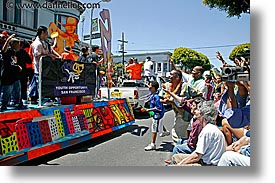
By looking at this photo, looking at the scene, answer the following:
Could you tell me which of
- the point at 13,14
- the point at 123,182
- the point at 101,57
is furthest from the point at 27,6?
the point at 123,182

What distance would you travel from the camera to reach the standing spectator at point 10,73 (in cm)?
359

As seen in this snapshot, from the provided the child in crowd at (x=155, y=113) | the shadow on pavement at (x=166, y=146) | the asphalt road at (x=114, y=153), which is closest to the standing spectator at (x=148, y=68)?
the asphalt road at (x=114, y=153)

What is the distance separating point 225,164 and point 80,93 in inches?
105

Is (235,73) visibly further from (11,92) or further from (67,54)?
(67,54)

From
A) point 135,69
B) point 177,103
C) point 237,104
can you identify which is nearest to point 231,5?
Result: point 177,103

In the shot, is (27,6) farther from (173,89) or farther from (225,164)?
(225,164)

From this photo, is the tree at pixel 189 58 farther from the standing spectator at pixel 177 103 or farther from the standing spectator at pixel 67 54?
the standing spectator at pixel 67 54

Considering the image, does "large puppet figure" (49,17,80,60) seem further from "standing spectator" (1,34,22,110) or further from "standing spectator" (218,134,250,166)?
"standing spectator" (218,134,250,166)

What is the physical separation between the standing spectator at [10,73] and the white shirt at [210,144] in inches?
94.6

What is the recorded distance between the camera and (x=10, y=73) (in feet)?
12.1

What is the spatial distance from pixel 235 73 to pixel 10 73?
9.06 ft

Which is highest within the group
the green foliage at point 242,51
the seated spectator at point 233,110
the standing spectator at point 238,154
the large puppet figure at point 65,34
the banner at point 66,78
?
the large puppet figure at point 65,34
